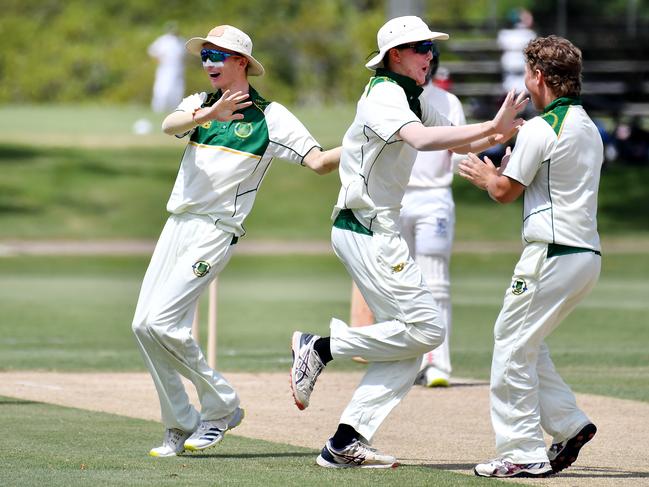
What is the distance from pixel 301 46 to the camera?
5853 cm

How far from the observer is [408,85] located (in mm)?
7512

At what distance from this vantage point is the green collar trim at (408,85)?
7496 millimetres

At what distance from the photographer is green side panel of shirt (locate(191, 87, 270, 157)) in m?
7.90

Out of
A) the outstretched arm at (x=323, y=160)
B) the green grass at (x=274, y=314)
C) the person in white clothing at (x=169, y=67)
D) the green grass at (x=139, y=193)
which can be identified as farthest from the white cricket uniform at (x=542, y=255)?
the person in white clothing at (x=169, y=67)

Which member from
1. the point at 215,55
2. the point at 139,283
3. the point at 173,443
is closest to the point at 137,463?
the point at 173,443

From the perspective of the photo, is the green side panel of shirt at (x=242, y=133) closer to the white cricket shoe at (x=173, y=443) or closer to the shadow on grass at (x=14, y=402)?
the white cricket shoe at (x=173, y=443)

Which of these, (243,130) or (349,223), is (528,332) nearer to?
(349,223)

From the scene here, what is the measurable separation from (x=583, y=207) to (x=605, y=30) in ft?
101

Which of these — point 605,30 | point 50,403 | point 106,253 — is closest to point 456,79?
point 605,30

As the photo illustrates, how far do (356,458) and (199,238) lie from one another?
147cm

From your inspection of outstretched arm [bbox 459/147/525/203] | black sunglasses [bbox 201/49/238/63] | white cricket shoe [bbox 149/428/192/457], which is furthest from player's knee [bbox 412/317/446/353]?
black sunglasses [bbox 201/49/238/63]

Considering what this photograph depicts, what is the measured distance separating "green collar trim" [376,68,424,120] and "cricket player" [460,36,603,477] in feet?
1.82

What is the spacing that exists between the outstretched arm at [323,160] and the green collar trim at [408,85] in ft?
1.57

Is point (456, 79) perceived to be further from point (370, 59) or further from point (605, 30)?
point (370, 59)
